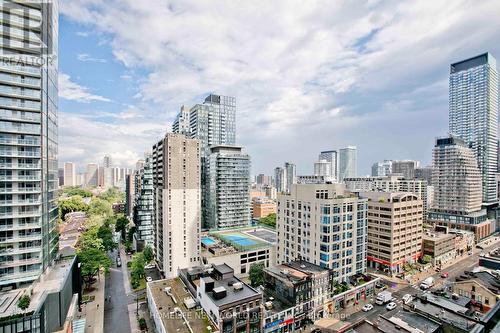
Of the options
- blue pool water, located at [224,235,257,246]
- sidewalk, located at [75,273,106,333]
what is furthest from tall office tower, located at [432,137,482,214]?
sidewalk, located at [75,273,106,333]

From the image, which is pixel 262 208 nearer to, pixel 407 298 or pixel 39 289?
pixel 407 298

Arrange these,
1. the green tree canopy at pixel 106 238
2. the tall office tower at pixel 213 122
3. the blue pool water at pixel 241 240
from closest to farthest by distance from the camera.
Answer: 1. the blue pool water at pixel 241 240
2. the green tree canopy at pixel 106 238
3. the tall office tower at pixel 213 122

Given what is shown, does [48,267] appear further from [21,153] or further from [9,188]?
[21,153]

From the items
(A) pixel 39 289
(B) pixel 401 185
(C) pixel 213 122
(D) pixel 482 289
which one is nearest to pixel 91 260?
(A) pixel 39 289

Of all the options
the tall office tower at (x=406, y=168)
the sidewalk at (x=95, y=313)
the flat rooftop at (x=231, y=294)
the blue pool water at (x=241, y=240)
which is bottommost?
the sidewalk at (x=95, y=313)

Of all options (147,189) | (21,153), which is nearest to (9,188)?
(21,153)

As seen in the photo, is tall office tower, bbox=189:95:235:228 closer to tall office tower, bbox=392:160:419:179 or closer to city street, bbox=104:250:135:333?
city street, bbox=104:250:135:333

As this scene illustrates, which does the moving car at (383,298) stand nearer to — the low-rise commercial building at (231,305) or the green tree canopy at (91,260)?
the low-rise commercial building at (231,305)

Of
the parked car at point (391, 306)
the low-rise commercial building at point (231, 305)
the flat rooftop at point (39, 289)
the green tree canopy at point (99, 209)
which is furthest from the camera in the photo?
the green tree canopy at point (99, 209)

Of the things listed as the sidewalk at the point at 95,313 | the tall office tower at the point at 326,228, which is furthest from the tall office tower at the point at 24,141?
the tall office tower at the point at 326,228
